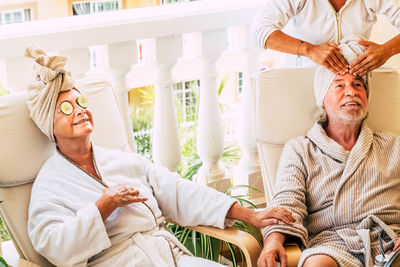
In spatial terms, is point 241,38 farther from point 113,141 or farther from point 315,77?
point 113,141

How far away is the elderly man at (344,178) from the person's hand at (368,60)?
27mm

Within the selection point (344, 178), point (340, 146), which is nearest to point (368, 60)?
point (340, 146)

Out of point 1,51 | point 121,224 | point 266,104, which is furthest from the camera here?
point 266,104

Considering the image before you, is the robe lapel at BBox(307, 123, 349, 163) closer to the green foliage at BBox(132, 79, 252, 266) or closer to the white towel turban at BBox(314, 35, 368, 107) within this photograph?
the white towel turban at BBox(314, 35, 368, 107)

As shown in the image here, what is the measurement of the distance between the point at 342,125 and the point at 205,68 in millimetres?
775

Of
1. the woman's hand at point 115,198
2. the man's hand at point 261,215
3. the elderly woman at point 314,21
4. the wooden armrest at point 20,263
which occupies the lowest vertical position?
the wooden armrest at point 20,263

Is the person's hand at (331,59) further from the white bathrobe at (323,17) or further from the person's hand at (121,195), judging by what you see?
the person's hand at (121,195)

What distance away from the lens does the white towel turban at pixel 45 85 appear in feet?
7.61

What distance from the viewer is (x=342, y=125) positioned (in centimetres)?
261

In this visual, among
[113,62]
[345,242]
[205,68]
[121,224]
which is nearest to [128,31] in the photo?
[113,62]

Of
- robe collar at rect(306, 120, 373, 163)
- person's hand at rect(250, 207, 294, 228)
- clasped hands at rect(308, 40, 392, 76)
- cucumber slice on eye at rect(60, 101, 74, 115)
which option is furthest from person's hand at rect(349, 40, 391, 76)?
cucumber slice on eye at rect(60, 101, 74, 115)

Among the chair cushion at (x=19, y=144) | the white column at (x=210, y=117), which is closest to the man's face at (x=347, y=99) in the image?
the white column at (x=210, y=117)

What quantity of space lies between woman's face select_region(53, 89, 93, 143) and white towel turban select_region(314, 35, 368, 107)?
91cm

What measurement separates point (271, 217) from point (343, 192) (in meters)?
0.31
